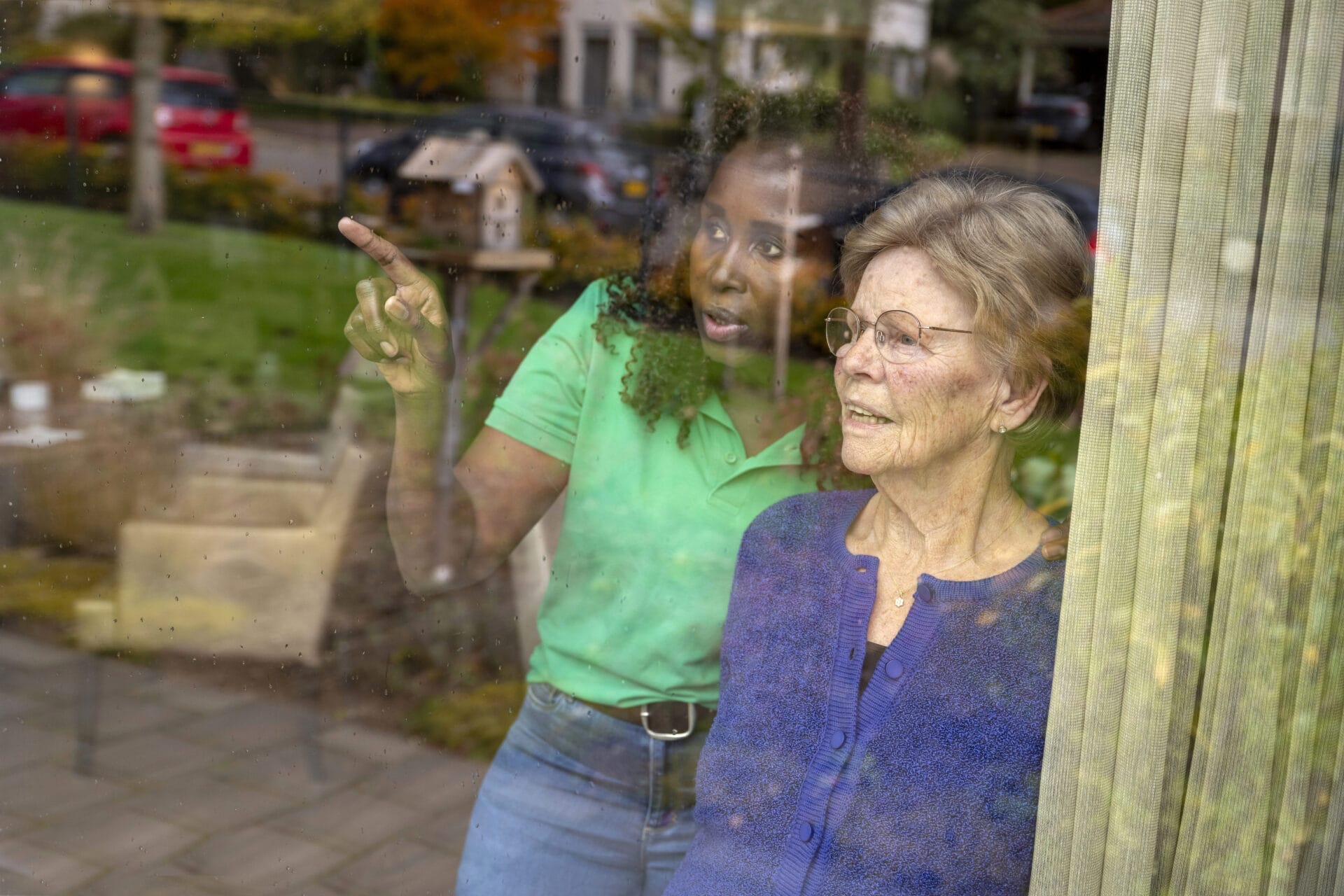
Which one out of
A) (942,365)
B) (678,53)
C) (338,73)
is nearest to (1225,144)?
(942,365)

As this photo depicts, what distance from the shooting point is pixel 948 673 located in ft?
4.35

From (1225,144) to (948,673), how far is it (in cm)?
62

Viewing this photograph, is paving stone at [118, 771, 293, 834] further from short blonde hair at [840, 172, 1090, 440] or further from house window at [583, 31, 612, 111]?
house window at [583, 31, 612, 111]

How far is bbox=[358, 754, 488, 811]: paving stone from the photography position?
7.09ft

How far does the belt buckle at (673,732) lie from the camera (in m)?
1.69

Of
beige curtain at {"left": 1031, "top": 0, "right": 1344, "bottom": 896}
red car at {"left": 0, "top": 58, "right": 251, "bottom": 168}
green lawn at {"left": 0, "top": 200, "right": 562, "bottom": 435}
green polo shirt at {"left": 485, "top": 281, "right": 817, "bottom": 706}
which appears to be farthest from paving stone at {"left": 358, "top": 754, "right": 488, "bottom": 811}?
red car at {"left": 0, "top": 58, "right": 251, "bottom": 168}

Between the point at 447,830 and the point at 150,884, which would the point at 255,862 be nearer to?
the point at 150,884

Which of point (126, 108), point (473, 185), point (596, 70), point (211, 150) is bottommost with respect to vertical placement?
point (473, 185)

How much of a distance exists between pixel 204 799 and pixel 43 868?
0.32 m

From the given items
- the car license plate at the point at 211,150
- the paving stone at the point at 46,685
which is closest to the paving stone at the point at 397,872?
the paving stone at the point at 46,685

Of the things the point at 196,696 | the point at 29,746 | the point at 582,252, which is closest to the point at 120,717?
the point at 196,696

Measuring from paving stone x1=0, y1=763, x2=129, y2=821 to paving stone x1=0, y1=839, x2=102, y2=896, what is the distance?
0.08m

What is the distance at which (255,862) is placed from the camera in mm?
2312

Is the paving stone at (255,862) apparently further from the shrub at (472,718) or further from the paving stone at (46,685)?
the paving stone at (46,685)
